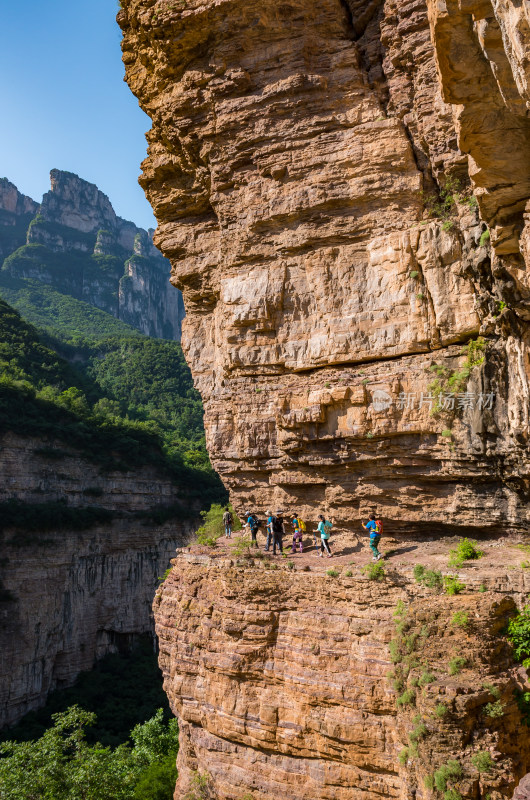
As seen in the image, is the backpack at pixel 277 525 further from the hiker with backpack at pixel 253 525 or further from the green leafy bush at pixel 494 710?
the green leafy bush at pixel 494 710

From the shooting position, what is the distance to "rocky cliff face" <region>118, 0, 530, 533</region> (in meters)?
11.3

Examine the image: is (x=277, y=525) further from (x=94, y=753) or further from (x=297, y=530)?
(x=94, y=753)

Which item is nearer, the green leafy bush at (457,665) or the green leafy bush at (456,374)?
the green leafy bush at (457,665)

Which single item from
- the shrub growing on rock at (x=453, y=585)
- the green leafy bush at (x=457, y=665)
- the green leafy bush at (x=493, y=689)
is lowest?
the green leafy bush at (x=493, y=689)

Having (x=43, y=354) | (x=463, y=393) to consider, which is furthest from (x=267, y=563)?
(x=43, y=354)

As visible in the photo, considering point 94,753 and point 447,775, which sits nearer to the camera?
point 447,775

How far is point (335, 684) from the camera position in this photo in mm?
9859

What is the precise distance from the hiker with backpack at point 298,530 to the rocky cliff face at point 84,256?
88.6 meters

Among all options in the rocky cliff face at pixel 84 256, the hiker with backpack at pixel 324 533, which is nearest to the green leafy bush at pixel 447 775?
the hiker with backpack at pixel 324 533

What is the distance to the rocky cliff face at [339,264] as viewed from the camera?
37.0ft

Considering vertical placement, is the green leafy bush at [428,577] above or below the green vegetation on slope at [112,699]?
above

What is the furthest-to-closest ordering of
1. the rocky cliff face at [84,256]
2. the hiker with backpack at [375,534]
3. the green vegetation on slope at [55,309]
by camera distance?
1. the rocky cliff face at [84,256]
2. the green vegetation on slope at [55,309]
3. the hiker with backpack at [375,534]

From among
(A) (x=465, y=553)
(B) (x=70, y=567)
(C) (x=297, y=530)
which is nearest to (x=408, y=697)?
(A) (x=465, y=553)

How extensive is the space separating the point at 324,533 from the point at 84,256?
4123 inches
